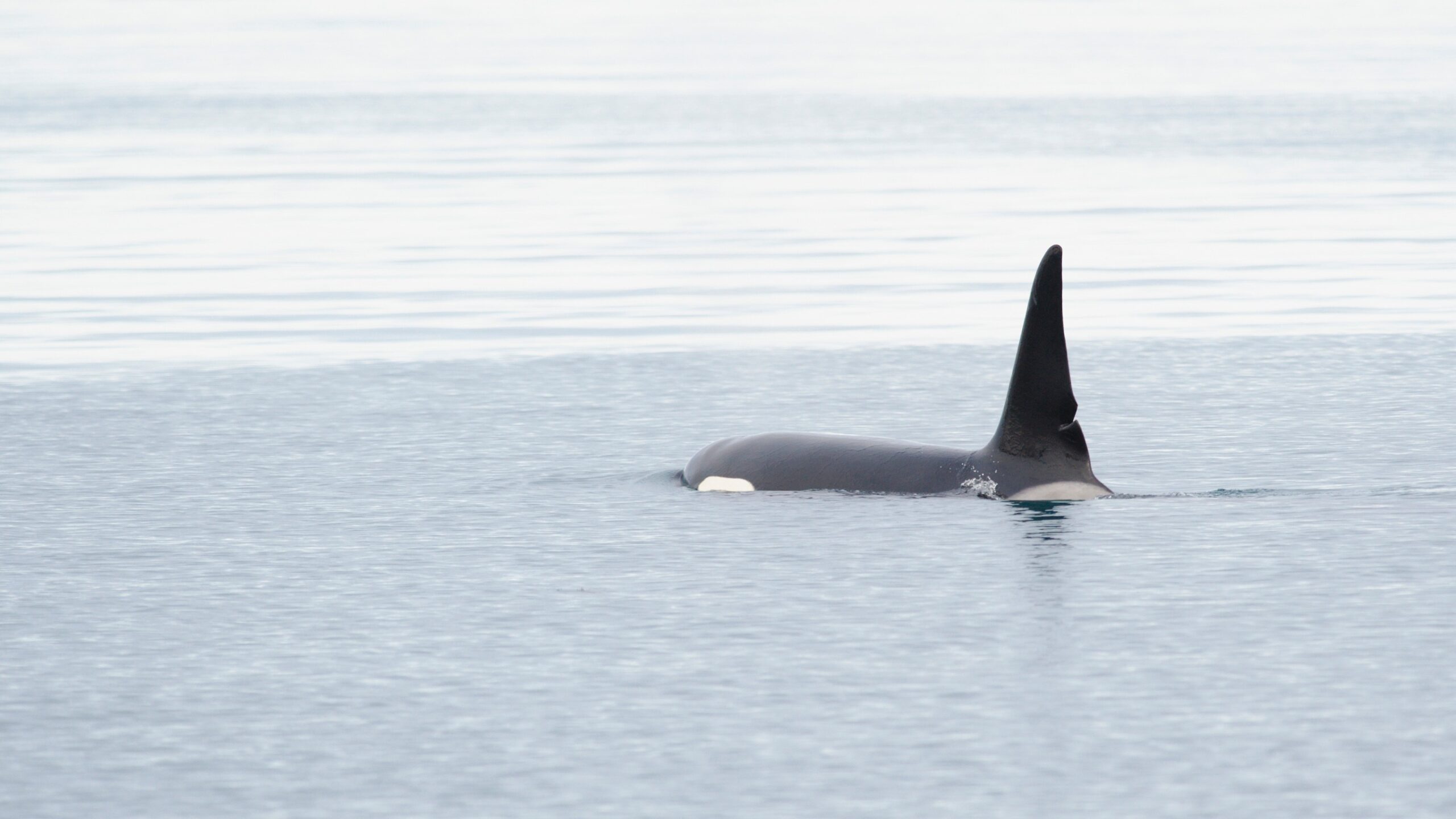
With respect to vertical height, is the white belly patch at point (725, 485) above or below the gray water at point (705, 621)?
above

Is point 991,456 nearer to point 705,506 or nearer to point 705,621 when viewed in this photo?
point 705,506

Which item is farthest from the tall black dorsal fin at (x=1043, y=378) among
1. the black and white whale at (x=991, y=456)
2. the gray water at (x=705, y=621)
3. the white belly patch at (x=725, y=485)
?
the white belly patch at (x=725, y=485)

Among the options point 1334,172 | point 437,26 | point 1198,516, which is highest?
point 437,26

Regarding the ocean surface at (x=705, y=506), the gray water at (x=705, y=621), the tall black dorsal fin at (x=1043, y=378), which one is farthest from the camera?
the tall black dorsal fin at (x=1043, y=378)

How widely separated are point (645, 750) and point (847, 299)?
16607 mm

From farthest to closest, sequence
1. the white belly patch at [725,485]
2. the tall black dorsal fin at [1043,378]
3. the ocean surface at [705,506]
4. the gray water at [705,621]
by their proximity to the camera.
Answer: the white belly patch at [725,485] < the tall black dorsal fin at [1043,378] < the ocean surface at [705,506] < the gray water at [705,621]

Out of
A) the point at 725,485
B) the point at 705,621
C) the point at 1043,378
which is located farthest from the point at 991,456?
the point at 705,621

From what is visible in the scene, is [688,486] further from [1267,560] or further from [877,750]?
[877,750]

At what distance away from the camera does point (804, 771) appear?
8.33 meters

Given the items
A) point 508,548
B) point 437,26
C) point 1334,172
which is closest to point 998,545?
point 508,548

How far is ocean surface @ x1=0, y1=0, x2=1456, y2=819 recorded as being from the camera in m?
8.55

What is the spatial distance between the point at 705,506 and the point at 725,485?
1.19 feet

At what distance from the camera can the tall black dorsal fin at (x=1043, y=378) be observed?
12.8 m

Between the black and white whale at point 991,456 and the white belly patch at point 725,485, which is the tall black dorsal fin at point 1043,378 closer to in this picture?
the black and white whale at point 991,456
